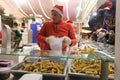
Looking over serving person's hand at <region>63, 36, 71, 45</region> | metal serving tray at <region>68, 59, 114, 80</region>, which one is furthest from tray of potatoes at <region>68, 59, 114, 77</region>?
serving person's hand at <region>63, 36, 71, 45</region>

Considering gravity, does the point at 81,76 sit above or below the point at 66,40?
below

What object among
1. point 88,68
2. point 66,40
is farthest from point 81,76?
point 66,40

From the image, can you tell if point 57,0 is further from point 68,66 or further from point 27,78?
point 27,78

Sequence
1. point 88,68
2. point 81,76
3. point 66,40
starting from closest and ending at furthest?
point 81,76, point 88,68, point 66,40

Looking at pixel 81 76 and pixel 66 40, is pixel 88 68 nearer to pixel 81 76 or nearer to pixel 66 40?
pixel 81 76

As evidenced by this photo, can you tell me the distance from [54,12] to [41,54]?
39.0 inches

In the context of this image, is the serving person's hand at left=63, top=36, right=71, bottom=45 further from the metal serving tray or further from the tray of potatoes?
the metal serving tray

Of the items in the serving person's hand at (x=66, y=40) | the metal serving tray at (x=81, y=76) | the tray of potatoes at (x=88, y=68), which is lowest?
the metal serving tray at (x=81, y=76)

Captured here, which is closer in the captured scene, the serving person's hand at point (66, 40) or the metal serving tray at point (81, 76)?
the metal serving tray at point (81, 76)

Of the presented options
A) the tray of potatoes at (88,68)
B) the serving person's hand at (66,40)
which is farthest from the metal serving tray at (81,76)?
the serving person's hand at (66,40)

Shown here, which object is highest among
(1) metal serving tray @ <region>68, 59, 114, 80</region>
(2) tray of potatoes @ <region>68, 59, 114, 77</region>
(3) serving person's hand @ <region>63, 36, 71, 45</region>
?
(3) serving person's hand @ <region>63, 36, 71, 45</region>

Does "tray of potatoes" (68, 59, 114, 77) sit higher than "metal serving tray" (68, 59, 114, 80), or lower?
higher

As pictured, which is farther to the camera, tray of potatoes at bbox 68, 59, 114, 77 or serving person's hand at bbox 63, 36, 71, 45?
serving person's hand at bbox 63, 36, 71, 45

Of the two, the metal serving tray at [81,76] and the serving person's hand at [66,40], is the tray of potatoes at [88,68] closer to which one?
the metal serving tray at [81,76]
